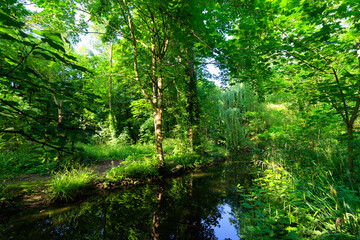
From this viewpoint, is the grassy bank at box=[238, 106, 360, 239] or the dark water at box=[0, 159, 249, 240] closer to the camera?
the grassy bank at box=[238, 106, 360, 239]

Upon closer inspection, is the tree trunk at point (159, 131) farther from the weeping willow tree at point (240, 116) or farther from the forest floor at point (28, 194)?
the weeping willow tree at point (240, 116)

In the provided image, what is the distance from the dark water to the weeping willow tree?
27.2 feet

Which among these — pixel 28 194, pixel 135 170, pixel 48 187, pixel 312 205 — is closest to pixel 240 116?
pixel 135 170

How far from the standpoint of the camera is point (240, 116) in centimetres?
1298

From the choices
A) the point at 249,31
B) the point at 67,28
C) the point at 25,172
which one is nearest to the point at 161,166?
the point at 25,172

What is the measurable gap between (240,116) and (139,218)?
466 inches

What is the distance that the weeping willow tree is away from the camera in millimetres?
12336

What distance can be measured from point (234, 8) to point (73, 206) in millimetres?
5425

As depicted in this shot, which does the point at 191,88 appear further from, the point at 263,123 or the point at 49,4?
the point at 263,123

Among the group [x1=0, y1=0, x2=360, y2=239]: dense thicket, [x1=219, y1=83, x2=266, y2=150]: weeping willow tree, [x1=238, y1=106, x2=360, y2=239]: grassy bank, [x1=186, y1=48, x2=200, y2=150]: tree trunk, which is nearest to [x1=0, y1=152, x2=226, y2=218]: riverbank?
[x1=0, y1=0, x2=360, y2=239]: dense thicket

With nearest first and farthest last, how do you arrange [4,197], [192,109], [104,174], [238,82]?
[238,82] < [4,197] < [104,174] < [192,109]

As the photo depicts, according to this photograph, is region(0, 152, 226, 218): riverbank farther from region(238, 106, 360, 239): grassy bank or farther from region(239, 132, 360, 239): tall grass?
region(239, 132, 360, 239): tall grass

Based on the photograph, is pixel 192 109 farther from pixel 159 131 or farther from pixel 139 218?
pixel 139 218

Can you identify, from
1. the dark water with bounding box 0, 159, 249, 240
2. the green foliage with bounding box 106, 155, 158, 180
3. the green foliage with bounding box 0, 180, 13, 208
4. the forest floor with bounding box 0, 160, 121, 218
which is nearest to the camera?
the dark water with bounding box 0, 159, 249, 240
